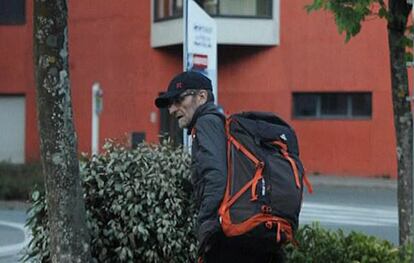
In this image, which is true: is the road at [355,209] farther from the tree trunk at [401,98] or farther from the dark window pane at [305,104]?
the tree trunk at [401,98]

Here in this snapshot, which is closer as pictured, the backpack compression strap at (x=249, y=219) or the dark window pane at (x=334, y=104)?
the backpack compression strap at (x=249, y=219)

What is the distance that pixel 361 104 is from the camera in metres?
25.7

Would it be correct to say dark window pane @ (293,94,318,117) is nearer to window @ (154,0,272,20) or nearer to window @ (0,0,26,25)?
window @ (154,0,272,20)

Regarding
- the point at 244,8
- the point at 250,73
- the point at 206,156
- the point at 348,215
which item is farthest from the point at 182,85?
the point at 250,73

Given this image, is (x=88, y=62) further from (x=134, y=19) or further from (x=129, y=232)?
(x=129, y=232)

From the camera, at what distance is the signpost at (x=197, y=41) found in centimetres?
860

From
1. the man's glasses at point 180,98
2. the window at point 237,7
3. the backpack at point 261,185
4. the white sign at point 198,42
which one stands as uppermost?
the window at point 237,7

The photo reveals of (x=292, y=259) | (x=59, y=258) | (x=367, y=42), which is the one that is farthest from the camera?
(x=367, y=42)

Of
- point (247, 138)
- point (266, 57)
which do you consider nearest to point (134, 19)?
point (266, 57)

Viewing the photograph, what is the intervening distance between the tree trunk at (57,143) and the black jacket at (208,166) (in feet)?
5.45

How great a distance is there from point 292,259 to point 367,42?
20335 millimetres

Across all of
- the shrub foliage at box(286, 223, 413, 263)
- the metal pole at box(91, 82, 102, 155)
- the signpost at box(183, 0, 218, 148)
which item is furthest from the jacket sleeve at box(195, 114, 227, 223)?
the metal pole at box(91, 82, 102, 155)

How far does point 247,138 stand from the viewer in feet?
12.6

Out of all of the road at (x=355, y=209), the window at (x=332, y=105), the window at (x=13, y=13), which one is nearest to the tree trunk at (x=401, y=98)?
the road at (x=355, y=209)
